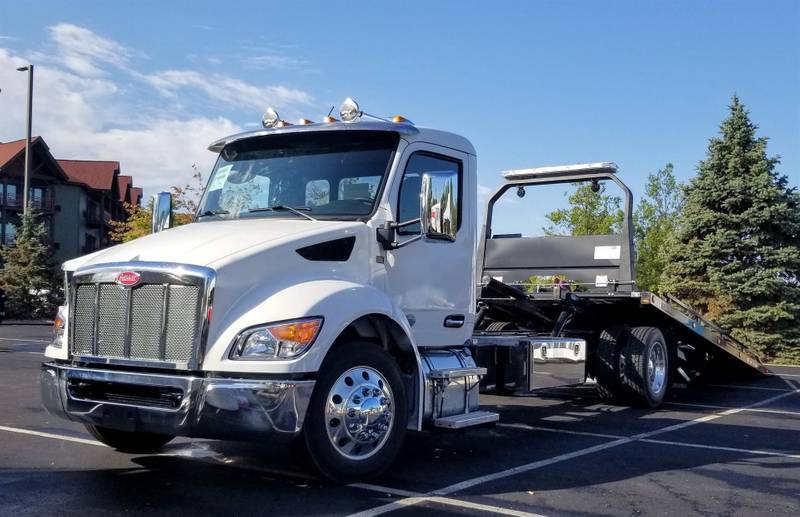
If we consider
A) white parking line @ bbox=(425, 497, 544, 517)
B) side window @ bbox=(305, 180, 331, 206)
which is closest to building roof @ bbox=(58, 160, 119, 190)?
side window @ bbox=(305, 180, 331, 206)

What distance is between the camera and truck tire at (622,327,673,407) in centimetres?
988

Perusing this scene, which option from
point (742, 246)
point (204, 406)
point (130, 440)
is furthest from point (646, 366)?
point (742, 246)

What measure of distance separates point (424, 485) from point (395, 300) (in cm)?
141

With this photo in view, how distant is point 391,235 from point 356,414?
4.67 feet

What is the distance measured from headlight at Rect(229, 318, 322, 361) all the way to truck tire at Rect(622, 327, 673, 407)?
19.5ft

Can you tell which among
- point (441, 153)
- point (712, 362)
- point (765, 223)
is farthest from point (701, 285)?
point (441, 153)

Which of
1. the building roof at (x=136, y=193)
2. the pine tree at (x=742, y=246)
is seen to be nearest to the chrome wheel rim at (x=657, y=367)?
the pine tree at (x=742, y=246)

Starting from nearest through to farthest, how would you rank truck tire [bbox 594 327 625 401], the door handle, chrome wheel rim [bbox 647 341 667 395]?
1. the door handle
2. truck tire [bbox 594 327 625 401]
3. chrome wheel rim [bbox 647 341 667 395]

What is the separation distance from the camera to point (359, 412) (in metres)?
5.49

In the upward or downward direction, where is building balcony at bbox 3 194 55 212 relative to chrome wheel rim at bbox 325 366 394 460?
upward

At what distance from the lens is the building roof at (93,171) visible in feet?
224

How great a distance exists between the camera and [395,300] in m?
6.30

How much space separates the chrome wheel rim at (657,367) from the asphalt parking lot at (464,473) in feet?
3.13

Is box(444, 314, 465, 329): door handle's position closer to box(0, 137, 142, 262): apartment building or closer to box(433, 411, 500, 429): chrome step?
box(433, 411, 500, 429): chrome step
